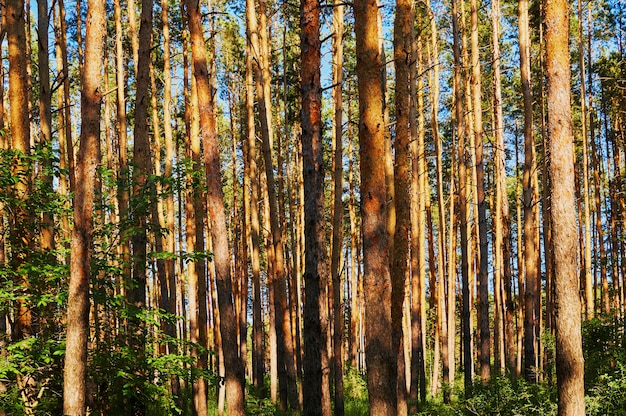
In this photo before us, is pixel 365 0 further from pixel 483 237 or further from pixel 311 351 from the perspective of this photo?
pixel 483 237

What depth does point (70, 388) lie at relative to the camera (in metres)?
7.66

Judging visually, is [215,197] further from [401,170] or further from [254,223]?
[254,223]

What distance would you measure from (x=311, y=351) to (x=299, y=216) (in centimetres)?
1749

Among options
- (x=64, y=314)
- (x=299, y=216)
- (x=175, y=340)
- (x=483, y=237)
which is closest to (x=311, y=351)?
(x=175, y=340)

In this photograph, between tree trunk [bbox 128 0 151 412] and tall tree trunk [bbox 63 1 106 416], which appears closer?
tall tree trunk [bbox 63 1 106 416]

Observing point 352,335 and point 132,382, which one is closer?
point 132,382

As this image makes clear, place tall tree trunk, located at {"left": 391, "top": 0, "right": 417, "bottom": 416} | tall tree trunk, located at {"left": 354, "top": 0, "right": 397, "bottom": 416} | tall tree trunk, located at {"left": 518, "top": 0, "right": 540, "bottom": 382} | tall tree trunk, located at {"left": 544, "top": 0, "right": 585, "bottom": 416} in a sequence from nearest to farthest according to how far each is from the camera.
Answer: tall tree trunk, located at {"left": 354, "top": 0, "right": 397, "bottom": 416} < tall tree trunk, located at {"left": 544, "top": 0, "right": 585, "bottom": 416} < tall tree trunk, located at {"left": 391, "top": 0, "right": 417, "bottom": 416} < tall tree trunk, located at {"left": 518, "top": 0, "right": 540, "bottom": 382}

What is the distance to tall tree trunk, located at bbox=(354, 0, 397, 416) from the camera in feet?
24.4

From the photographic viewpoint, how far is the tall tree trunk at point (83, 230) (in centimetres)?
772

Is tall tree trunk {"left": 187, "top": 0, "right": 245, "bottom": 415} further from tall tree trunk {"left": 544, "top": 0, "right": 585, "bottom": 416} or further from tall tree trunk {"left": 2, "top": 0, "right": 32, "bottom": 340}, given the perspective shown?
tall tree trunk {"left": 544, "top": 0, "right": 585, "bottom": 416}

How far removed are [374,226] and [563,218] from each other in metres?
2.49

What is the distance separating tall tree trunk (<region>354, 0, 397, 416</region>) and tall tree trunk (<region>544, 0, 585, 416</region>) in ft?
7.16

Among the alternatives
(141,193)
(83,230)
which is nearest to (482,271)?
(141,193)

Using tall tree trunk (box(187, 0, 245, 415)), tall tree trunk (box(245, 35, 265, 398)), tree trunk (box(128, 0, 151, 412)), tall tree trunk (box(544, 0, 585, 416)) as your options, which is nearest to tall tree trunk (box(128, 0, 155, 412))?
tree trunk (box(128, 0, 151, 412))
